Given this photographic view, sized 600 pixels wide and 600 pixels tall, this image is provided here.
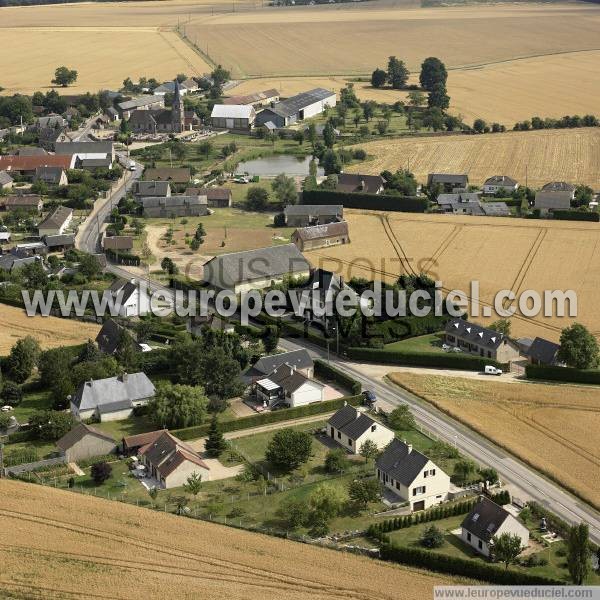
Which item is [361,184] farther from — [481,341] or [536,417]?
[536,417]

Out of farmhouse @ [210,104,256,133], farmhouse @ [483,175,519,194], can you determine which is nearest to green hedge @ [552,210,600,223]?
farmhouse @ [483,175,519,194]

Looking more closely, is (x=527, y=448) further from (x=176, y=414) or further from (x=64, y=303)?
(x=64, y=303)

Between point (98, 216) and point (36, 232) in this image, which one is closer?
point (36, 232)

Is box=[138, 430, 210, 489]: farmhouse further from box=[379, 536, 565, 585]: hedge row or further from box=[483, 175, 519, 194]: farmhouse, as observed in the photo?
box=[483, 175, 519, 194]: farmhouse

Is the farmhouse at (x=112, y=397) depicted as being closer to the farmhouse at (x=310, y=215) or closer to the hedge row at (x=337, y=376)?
the hedge row at (x=337, y=376)

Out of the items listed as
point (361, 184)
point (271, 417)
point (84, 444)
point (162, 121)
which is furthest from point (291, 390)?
point (162, 121)

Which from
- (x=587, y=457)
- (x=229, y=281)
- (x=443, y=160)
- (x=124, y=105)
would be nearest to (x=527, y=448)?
(x=587, y=457)
